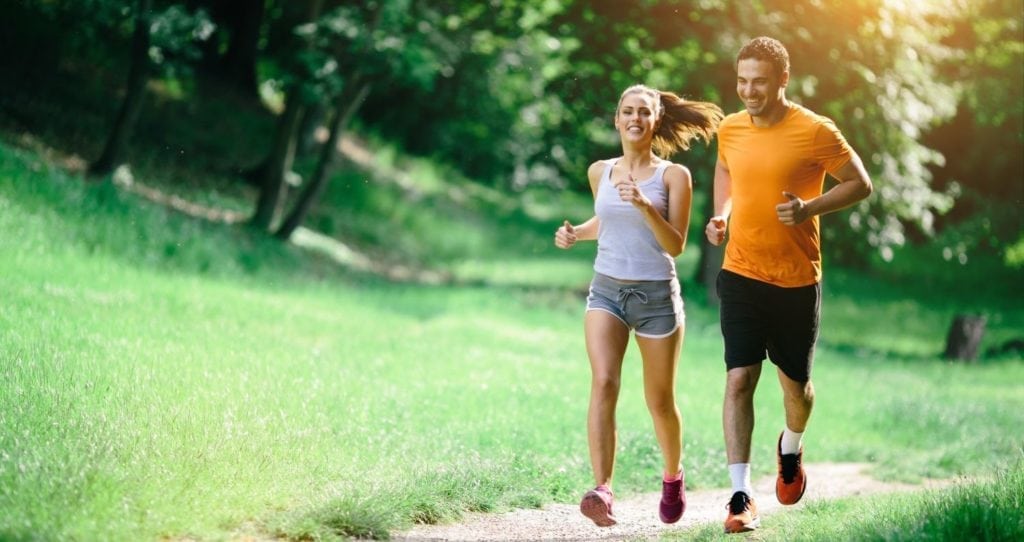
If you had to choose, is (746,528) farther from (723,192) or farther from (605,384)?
(723,192)

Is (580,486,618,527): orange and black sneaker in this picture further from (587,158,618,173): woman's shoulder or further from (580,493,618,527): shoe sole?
(587,158,618,173): woman's shoulder

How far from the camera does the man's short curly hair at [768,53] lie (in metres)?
6.67

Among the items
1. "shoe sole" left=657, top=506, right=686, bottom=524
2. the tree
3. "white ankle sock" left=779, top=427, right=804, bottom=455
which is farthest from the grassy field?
the tree

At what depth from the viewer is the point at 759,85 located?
6.70 m

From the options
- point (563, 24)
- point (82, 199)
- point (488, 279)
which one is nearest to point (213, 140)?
point (488, 279)

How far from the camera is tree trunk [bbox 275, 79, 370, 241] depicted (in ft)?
71.7

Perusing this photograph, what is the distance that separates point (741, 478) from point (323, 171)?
54.9 feet

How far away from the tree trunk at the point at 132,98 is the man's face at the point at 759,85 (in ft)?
45.4

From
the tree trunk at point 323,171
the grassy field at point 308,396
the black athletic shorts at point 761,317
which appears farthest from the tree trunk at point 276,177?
the black athletic shorts at point 761,317

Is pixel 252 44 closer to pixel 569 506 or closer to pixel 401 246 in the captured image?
pixel 401 246

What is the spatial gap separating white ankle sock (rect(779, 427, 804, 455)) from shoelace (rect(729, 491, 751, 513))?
81 centimetres

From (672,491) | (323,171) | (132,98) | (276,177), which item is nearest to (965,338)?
(323,171)

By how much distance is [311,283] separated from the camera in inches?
730

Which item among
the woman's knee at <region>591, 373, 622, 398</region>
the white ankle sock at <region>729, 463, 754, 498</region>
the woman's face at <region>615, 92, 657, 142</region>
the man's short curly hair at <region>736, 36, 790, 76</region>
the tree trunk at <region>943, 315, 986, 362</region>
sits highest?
the man's short curly hair at <region>736, 36, 790, 76</region>
